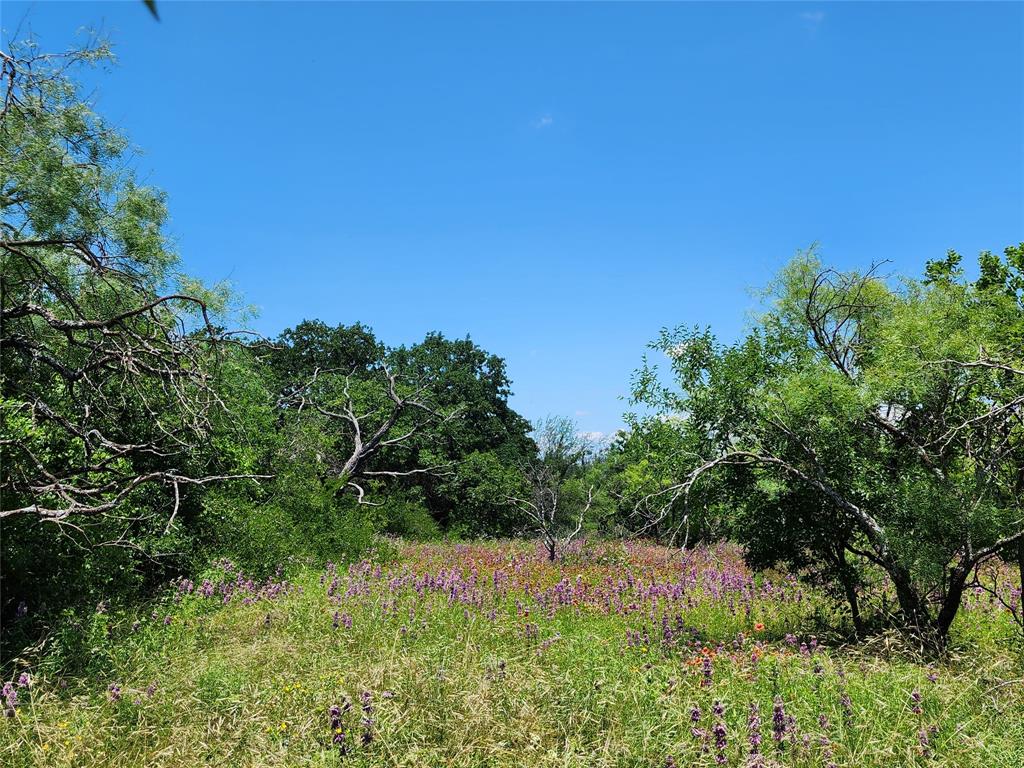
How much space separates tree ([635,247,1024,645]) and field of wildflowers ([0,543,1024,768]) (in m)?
1.01

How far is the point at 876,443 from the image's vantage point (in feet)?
24.1

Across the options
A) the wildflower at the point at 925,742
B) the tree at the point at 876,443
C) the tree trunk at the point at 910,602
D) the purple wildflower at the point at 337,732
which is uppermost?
the tree at the point at 876,443

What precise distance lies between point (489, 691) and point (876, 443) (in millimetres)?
5162

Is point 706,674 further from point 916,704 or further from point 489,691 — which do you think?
point 489,691

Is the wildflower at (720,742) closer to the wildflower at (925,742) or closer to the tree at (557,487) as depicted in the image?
the wildflower at (925,742)

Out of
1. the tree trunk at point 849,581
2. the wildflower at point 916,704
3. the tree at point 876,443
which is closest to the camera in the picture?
the wildflower at point 916,704

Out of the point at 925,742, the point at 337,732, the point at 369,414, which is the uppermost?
the point at 369,414

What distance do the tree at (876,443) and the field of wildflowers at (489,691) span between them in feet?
3.31

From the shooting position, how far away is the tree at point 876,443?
650cm

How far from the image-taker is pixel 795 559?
7945mm

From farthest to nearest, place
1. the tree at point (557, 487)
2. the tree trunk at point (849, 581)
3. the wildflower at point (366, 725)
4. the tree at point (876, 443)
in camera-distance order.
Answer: the tree at point (557, 487) → the tree trunk at point (849, 581) → the tree at point (876, 443) → the wildflower at point (366, 725)

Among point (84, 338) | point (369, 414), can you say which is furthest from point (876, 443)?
point (369, 414)

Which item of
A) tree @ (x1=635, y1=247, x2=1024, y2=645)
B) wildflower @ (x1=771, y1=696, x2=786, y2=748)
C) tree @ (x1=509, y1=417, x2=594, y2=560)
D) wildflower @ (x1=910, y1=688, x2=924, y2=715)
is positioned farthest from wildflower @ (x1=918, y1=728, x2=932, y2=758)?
tree @ (x1=509, y1=417, x2=594, y2=560)

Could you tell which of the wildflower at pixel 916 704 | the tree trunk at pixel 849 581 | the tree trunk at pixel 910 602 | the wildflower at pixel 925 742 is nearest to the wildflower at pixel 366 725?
the wildflower at pixel 925 742
